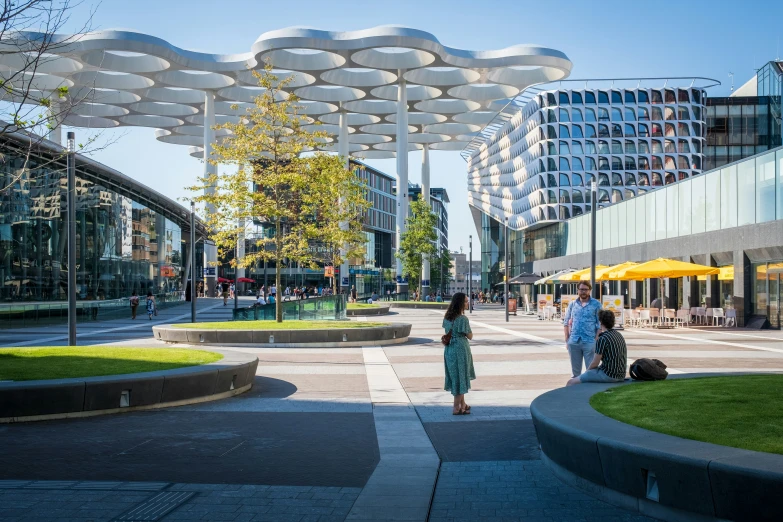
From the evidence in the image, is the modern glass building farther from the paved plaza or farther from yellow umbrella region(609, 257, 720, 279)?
yellow umbrella region(609, 257, 720, 279)

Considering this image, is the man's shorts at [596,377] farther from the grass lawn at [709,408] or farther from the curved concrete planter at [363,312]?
the curved concrete planter at [363,312]

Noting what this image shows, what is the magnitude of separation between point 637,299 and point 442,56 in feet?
85.8

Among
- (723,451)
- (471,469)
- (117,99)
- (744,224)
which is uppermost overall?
(117,99)

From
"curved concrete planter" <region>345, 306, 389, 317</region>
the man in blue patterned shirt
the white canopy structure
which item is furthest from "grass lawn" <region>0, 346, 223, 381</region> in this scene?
the white canopy structure

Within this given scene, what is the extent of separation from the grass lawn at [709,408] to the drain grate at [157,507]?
393cm

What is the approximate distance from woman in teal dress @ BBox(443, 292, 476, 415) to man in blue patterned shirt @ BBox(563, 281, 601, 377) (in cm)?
212

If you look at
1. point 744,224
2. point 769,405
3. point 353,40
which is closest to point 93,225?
point 353,40

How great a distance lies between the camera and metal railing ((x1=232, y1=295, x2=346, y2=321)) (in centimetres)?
3212

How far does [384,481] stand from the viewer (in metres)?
7.26

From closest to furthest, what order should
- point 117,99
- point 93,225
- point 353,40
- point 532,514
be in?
point 532,514 → point 93,225 → point 353,40 → point 117,99

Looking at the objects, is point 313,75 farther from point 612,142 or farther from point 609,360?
point 609,360

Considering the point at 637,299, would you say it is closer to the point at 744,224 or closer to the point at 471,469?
the point at 744,224

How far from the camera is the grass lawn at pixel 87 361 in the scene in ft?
38.3

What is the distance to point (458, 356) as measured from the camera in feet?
36.2
